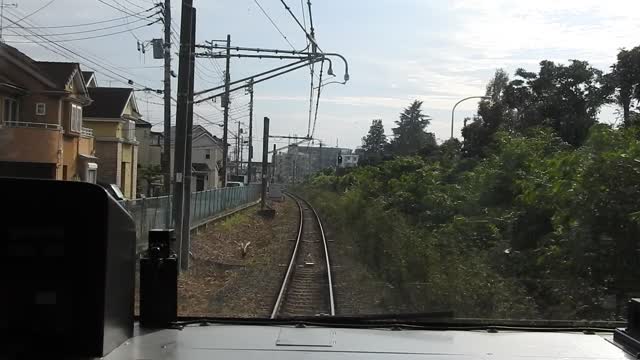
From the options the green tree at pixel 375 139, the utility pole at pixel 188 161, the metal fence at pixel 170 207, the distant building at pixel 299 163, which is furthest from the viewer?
the distant building at pixel 299 163

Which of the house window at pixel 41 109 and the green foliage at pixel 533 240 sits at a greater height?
the house window at pixel 41 109

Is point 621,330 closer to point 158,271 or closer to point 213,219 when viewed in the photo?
point 158,271

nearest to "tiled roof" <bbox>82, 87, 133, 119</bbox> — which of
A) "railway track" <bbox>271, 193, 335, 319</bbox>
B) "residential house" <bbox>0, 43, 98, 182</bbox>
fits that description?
"residential house" <bbox>0, 43, 98, 182</bbox>

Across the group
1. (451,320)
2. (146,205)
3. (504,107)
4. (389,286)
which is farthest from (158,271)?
(504,107)

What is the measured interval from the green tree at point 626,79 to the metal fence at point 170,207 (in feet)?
54.9

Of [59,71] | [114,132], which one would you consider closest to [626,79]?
[59,71]

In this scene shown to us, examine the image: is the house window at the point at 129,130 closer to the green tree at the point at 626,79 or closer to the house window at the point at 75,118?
the house window at the point at 75,118

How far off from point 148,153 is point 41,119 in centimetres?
3912

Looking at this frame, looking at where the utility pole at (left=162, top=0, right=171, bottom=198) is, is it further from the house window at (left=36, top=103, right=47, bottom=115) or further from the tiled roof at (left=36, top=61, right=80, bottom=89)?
the house window at (left=36, top=103, right=47, bottom=115)

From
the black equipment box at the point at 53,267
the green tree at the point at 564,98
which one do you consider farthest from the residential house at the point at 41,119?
the green tree at the point at 564,98

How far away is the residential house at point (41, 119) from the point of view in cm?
1207

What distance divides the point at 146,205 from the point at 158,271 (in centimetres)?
1630

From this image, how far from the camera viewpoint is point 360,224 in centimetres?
2309

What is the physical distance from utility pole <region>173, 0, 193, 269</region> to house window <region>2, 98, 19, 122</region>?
3300 mm
